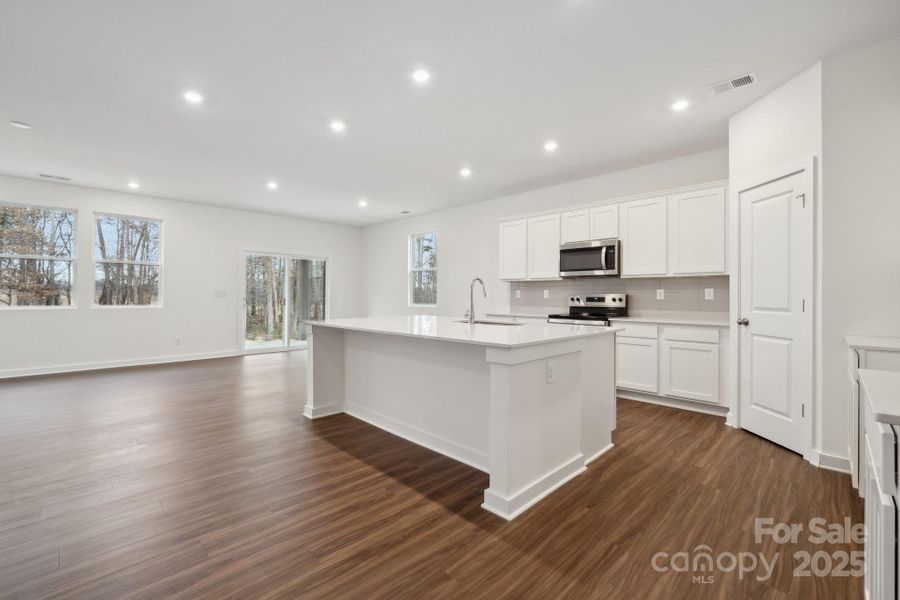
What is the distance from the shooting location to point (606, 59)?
8.94 feet

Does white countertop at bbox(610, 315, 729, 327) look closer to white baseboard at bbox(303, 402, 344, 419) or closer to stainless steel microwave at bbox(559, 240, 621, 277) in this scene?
stainless steel microwave at bbox(559, 240, 621, 277)

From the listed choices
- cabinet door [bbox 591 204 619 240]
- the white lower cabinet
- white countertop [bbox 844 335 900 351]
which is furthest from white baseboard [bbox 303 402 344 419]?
white countertop [bbox 844 335 900 351]

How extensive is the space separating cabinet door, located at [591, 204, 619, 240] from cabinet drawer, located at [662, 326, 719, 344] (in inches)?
50.0

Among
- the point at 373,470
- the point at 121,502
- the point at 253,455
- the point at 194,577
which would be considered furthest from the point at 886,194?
the point at 121,502

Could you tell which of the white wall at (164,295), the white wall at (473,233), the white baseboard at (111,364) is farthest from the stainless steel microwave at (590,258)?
the white baseboard at (111,364)

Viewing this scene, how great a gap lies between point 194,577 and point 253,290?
687 cm

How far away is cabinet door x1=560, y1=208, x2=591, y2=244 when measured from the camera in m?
4.97

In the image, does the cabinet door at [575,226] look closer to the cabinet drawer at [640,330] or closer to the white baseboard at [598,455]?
the cabinet drawer at [640,330]

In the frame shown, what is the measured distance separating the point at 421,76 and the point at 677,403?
399 cm

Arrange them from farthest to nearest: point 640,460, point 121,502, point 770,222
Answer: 1. point 770,222
2. point 640,460
3. point 121,502

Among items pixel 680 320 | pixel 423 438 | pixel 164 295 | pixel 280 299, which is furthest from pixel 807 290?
pixel 164 295

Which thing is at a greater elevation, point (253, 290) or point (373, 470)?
point (253, 290)

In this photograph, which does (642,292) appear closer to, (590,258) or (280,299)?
(590,258)

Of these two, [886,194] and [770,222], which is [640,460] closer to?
[770,222]
